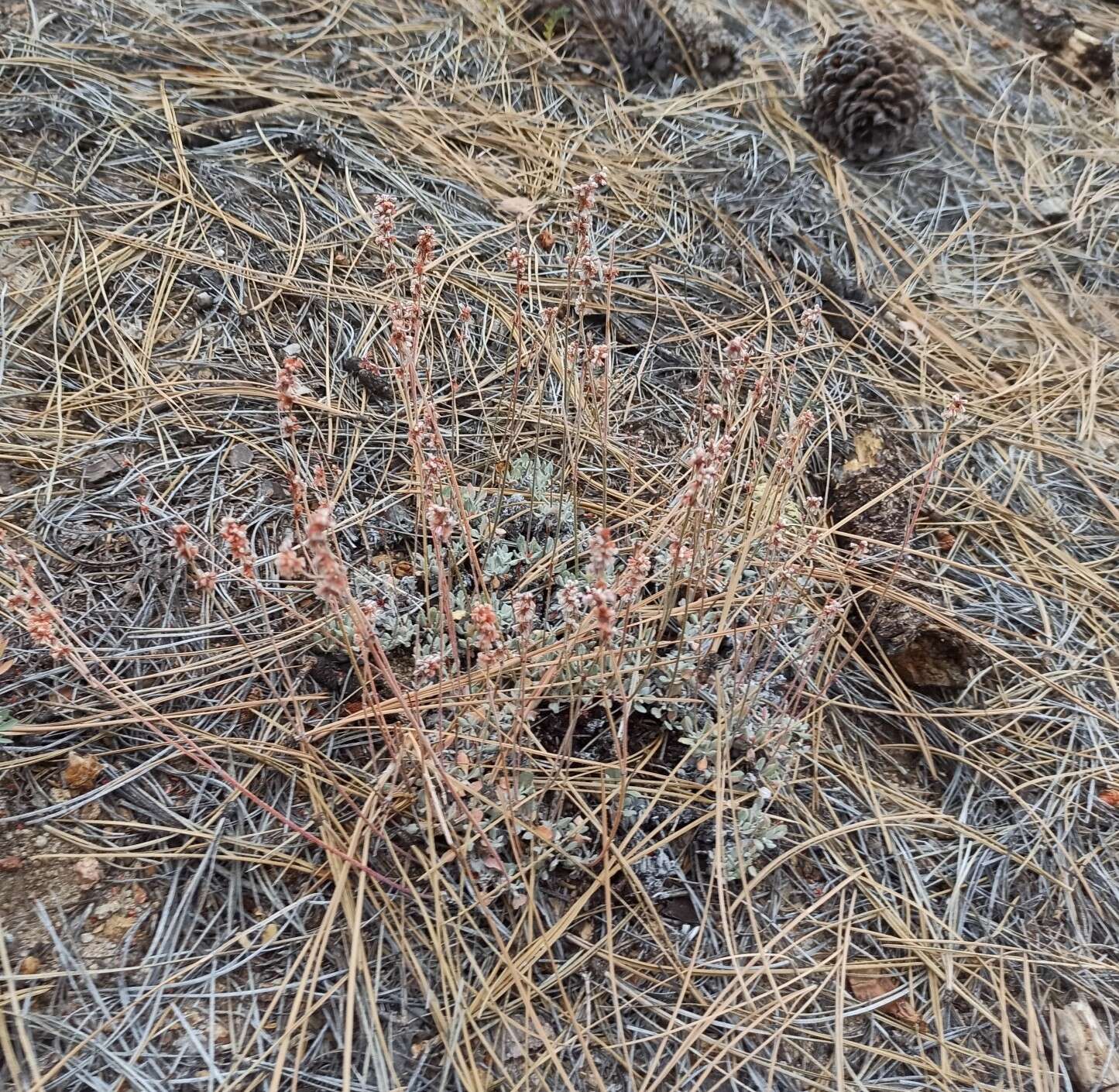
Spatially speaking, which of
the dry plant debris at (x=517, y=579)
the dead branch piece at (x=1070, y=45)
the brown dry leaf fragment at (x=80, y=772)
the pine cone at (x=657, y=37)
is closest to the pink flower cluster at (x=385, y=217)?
the dry plant debris at (x=517, y=579)

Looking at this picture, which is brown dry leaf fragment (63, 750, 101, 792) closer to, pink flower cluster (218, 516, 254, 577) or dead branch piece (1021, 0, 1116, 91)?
pink flower cluster (218, 516, 254, 577)

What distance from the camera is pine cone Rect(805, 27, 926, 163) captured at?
2.92 m

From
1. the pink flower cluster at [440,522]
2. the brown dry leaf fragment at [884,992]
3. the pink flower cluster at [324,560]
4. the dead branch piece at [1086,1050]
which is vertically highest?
the pink flower cluster at [324,560]

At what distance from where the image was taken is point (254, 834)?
1549mm

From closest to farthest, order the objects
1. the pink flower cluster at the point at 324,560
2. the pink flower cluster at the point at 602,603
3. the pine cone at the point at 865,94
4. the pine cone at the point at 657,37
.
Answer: the pink flower cluster at the point at 324,560 → the pink flower cluster at the point at 602,603 → the pine cone at the point at 865,94 → the pine cone at the point at 657,37

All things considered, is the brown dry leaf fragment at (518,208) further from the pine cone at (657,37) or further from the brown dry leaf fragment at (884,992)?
the brown dry leaf fragment at (884,992)

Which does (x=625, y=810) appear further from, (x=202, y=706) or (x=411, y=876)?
(x=202, y=706)

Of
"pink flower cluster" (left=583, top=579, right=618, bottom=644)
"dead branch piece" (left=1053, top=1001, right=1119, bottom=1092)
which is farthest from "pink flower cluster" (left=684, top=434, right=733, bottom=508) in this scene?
"dead branch piece" (left=1053, top=1001, right=1119, bottom=1092)

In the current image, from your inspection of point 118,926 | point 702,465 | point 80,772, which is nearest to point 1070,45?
point 702,465

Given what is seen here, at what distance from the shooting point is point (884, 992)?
157cm

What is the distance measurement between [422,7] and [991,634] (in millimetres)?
2883

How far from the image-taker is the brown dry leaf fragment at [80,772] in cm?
155

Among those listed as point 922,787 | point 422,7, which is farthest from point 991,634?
point 422,7

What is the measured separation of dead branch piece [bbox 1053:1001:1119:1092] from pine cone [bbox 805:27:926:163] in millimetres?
2697
